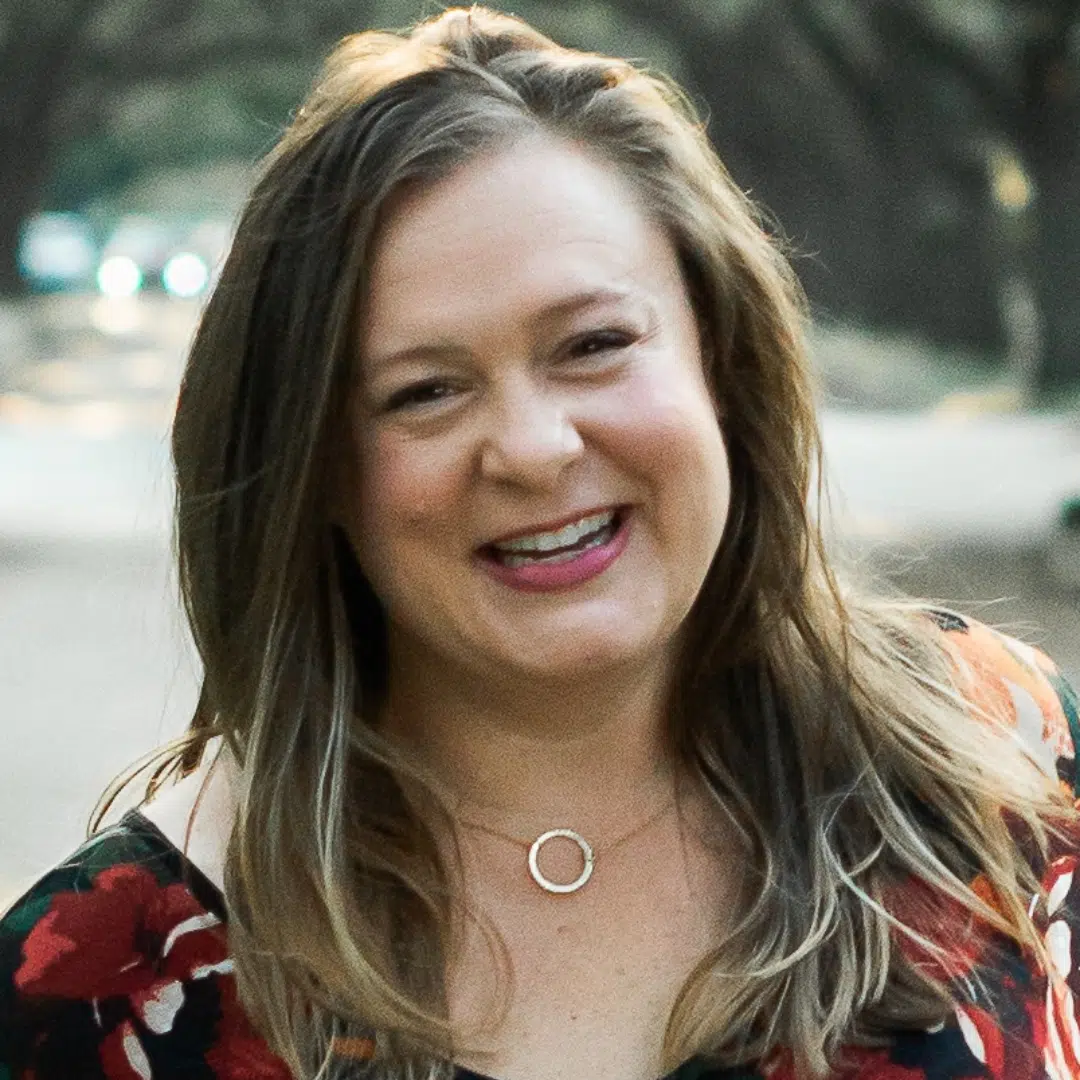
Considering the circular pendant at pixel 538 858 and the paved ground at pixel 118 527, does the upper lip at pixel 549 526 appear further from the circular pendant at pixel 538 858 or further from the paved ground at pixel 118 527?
the paved ground at pixel 118 527

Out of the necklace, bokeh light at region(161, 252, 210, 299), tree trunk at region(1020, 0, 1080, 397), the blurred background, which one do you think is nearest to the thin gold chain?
the necklace

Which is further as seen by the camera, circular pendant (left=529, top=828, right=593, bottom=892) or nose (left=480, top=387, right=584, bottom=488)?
circular pendant (left=529, top=828, right=593, bottom=892)

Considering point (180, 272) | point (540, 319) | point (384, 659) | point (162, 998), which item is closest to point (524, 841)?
point (384, 659)

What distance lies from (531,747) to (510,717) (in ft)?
0.10

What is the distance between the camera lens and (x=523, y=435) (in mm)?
1367

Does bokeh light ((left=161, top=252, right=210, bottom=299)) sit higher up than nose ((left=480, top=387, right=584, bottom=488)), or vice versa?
nose ((left=480, top=387, right=584, bottom=488))

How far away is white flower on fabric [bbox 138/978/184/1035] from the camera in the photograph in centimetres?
137

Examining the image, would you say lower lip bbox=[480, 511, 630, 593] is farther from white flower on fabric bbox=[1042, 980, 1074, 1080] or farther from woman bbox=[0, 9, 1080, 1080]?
white flower on fabric bbox=[1042, 980, 1074, 1080]

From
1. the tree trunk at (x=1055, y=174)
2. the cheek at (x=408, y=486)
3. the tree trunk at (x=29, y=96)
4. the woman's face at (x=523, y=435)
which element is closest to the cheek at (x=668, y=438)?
the woman's face at (x=523, y=435)

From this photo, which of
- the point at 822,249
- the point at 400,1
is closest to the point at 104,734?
the point at 400,1

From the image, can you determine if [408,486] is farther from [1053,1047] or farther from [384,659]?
[1053,1047]

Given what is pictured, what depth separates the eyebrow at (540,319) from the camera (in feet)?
4.54

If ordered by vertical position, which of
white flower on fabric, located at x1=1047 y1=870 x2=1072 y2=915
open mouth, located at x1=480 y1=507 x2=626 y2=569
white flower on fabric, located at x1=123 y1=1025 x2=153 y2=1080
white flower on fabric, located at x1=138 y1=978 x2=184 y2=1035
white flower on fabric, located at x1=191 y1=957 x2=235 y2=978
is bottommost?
white flower on fabric, located at x1=1047 y1=870 x2=1072 y2=915

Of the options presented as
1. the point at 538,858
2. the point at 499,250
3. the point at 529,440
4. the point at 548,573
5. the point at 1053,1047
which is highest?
the point at 499,250
